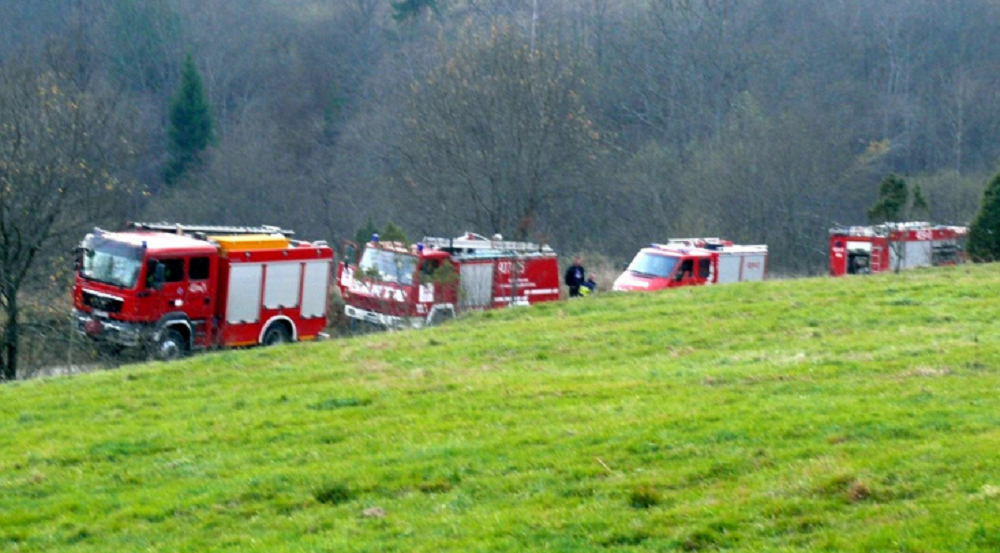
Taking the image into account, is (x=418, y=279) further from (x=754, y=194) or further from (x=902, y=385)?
(x=754, y=194)

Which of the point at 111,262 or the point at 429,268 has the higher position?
the point at 429,268

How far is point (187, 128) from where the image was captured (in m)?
61.2

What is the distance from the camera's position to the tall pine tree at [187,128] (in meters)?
60.8

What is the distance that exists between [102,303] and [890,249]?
75.1 ft

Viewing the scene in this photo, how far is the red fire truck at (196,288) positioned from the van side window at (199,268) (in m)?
0.02

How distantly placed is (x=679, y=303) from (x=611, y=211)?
114 feet

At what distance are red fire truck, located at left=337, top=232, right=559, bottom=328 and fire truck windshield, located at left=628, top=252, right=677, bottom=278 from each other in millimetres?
3006

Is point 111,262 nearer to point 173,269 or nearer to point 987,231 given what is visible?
point 173,269

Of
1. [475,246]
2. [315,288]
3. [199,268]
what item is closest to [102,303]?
[199,268]

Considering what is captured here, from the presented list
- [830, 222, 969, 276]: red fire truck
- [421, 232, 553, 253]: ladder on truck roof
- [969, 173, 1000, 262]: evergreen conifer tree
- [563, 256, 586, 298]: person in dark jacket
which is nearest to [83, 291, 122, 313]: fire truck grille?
[421, 232, 553, 253]: ladder on truck roof

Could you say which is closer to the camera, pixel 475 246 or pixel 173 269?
pixel 173 269

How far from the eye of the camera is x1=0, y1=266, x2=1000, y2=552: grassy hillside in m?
6.90

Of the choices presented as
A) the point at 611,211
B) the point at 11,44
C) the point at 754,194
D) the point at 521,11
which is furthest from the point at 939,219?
the point at 11,44

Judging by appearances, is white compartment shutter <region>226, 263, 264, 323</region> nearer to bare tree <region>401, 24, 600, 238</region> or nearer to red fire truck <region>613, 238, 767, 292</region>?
red fire truck <region>613, 238, 767, 292</region>
